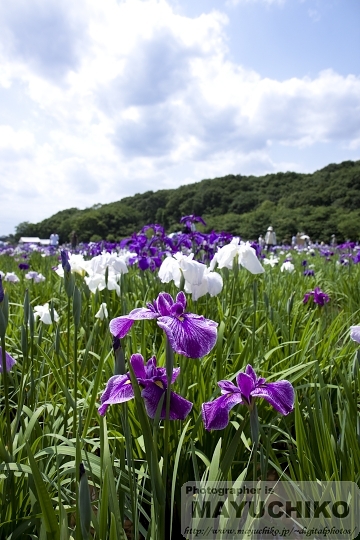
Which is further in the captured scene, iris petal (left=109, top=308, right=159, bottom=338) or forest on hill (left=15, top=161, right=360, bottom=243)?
forest on hill (left=15, top=161, right=360, bottom=243)

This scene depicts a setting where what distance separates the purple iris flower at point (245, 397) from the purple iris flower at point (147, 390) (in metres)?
0.07

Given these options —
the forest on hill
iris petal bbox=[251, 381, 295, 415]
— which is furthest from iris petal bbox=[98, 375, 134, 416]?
the forest on hill

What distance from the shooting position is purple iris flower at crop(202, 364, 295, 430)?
1.01 metres

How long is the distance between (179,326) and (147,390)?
0.20m

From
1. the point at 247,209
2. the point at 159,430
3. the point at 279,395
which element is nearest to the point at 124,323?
the point at 279,395

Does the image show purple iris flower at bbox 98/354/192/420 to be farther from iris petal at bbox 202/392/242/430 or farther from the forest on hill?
the forest on hill

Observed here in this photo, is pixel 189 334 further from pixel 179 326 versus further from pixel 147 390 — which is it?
pixel 147 390

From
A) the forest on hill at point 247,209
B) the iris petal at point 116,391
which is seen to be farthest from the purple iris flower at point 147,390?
the forest on hill at point 247,209

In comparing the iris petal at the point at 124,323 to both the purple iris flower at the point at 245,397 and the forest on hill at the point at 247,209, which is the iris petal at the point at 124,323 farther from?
the forest on hill at the point at 247,209

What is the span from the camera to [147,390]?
1021mm

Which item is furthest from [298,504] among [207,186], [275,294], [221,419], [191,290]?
[207,186]

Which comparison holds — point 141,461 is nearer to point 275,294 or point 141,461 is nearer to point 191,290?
point 191,290

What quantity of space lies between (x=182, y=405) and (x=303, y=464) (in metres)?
0.61

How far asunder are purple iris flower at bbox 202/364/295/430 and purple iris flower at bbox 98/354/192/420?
69mm
